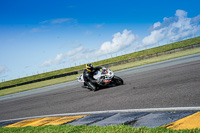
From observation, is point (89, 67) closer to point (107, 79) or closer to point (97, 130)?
point (107, 79)

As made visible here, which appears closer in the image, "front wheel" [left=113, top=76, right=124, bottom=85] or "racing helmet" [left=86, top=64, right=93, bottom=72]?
"front wheel" [left=113, top=76, right=124, bottom=85]

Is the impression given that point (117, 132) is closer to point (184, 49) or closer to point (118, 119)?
point (118, 119)

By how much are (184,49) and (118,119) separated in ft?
115

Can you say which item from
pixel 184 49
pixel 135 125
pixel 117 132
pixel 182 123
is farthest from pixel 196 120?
pixel 184 49

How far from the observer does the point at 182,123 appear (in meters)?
3.28

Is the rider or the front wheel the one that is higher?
the rider

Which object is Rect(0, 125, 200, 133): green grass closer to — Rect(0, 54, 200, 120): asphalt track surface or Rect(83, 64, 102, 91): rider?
Rect(0, 54, 200, 120): asphalt track surface

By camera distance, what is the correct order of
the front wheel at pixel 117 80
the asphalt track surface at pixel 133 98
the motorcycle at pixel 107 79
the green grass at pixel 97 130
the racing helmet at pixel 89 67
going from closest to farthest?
the green grass at pixel 97 130 < the asphalt track surface at pixel 133 98 < the motorcycle at pixel 107 79 < the front wheel at pixel 117 80 < the racing helmet at pixel 89 67

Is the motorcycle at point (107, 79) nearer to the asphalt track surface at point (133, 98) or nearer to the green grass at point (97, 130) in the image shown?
the asphalt track surface at point (133, 98)

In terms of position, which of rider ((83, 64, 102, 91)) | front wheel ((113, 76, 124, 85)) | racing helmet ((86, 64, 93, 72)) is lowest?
front wheel ((113, 76, 124, 85))

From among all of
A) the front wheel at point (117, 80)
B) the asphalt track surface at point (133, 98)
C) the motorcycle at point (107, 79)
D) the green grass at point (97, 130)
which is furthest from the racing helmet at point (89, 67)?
the green grass at point (97, 130)

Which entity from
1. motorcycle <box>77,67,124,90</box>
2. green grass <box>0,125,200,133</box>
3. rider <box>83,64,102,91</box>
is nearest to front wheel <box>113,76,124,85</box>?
motorcycle <box>77,67,124,90</box>

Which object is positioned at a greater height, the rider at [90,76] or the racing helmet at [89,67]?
the racing helmet at [89,67]

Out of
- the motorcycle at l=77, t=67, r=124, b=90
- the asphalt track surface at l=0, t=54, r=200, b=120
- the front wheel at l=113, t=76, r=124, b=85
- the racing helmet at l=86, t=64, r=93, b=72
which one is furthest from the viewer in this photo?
the racing helmet at l=86, t=64, r=93, b=72
